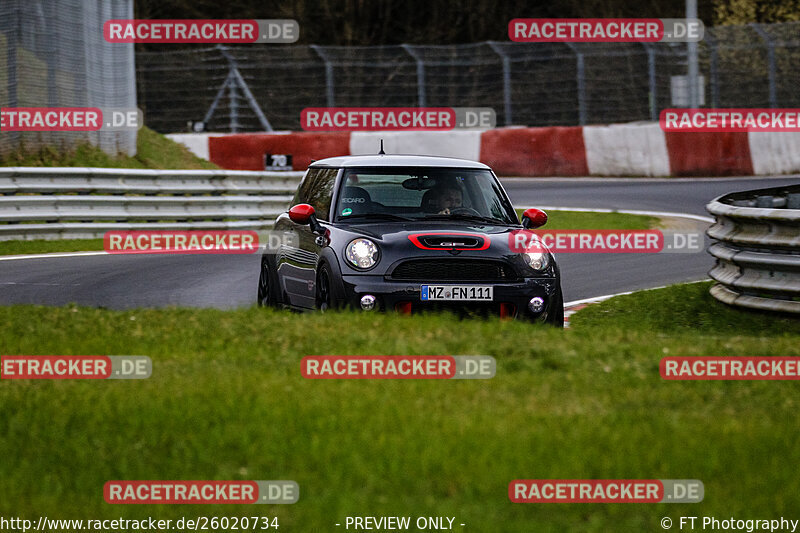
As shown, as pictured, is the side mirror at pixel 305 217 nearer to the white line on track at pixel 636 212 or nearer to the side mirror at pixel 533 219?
the side mirror at pixel 533 219

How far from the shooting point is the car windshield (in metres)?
9.57

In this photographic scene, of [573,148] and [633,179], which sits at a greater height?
[573,148]

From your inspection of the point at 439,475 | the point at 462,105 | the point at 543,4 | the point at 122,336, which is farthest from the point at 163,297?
the point at 543,4

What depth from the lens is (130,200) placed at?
58.6 feet

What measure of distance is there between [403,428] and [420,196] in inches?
181

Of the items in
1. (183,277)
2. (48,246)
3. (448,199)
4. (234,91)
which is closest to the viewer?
(448,199)

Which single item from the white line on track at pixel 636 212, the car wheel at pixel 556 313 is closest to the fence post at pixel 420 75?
the white line on track at pixel 636 212

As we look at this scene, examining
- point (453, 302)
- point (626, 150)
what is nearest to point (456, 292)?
point (453, 302)

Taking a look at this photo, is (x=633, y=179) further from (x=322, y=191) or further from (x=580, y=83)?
(x=322, y=191)

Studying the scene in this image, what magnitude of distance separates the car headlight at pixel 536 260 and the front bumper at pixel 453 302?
9cm

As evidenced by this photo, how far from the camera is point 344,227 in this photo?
923cm

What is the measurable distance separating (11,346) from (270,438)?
2920 millimetres

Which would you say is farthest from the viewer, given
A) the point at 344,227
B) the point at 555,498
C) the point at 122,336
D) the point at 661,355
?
the point at 344,227

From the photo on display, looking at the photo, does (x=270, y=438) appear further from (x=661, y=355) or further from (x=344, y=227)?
(x=344, y=227)
